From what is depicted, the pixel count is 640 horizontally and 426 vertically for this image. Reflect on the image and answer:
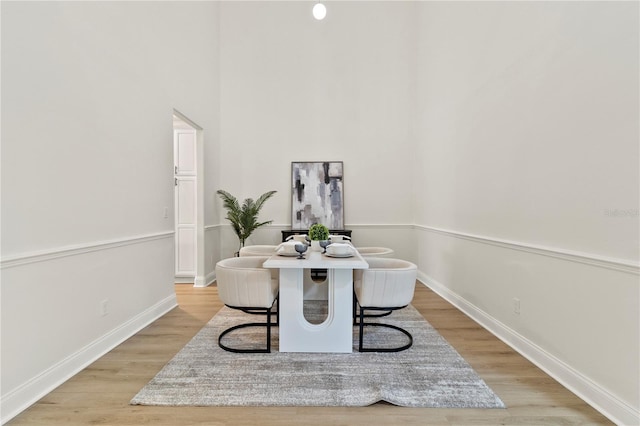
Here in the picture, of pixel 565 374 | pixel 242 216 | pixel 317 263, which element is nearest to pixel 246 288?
pixel 317 263

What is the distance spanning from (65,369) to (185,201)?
284 cm

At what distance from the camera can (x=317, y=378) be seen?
200 cm

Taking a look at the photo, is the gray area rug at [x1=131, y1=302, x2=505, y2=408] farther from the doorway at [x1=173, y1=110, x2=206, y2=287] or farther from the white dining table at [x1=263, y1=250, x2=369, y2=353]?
the doorway at [x1=173, y1=110, x2=206, y2=287]

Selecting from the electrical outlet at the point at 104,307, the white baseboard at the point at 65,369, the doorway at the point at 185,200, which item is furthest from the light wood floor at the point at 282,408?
the doorway at the point at 185,200

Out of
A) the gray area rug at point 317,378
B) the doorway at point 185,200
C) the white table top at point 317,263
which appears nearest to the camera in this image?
the gray area rug at point 317,378

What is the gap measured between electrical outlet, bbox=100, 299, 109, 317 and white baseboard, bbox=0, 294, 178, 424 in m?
0.17

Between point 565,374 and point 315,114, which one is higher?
point 315,114

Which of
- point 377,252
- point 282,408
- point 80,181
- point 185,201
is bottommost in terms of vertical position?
point 282,408

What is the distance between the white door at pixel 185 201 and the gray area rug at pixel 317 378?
224 centimetres

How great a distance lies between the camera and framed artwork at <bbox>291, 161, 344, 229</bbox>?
4.86m

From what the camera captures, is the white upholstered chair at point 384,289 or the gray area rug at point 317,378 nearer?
the gray area rug at point 317,378

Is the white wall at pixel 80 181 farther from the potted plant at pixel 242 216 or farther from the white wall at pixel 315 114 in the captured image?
the white wall at pixel 315 114

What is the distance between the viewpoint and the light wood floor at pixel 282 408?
5.32 ft

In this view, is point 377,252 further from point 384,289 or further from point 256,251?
point 256,251
